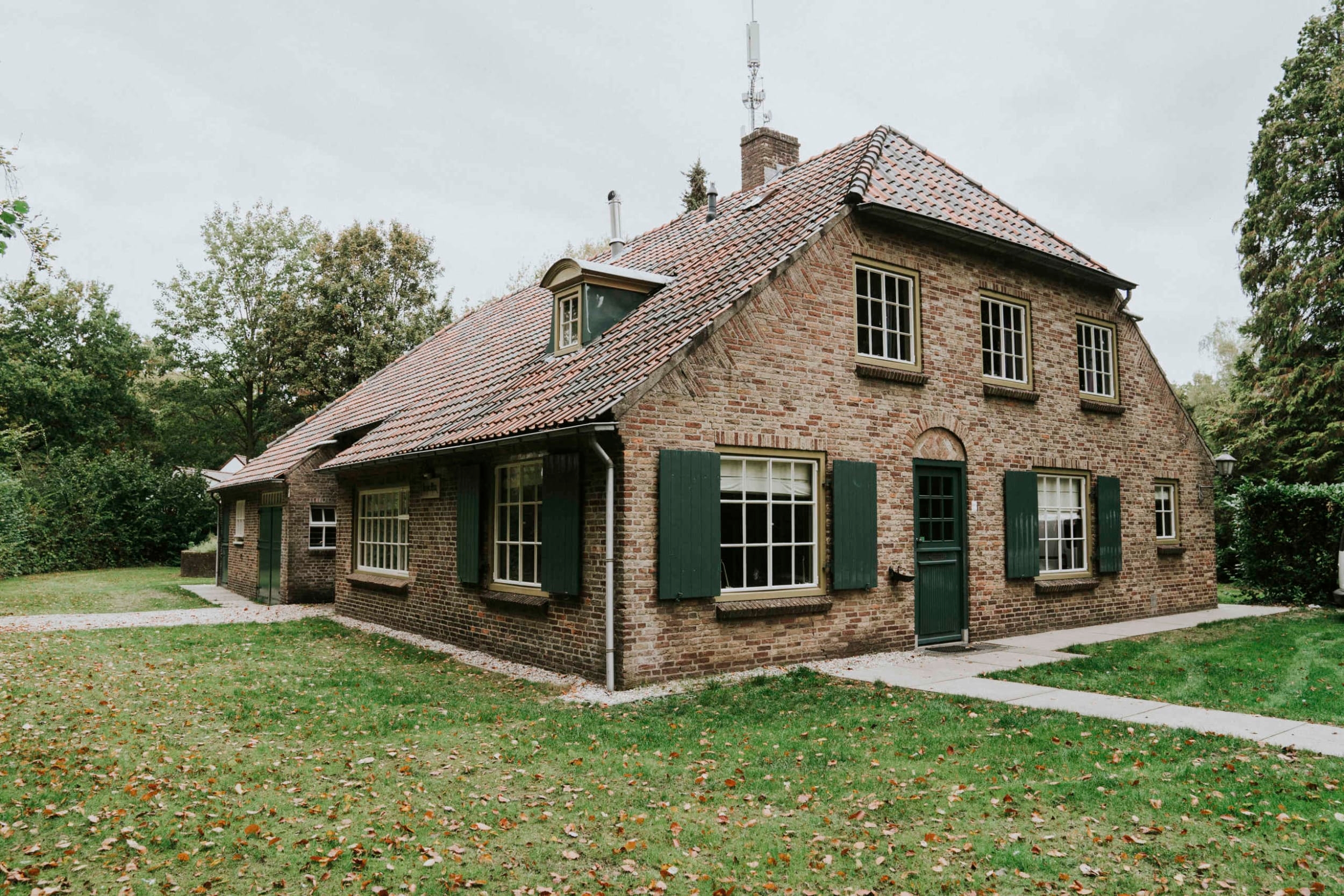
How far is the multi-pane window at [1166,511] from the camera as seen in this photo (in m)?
15.8

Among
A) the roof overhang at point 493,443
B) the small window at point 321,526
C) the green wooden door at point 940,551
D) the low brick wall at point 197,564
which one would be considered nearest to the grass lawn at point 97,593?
the low brick wall at point 197,564

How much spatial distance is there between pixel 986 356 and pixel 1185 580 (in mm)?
6753

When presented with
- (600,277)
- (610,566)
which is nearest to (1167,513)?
(600,277)

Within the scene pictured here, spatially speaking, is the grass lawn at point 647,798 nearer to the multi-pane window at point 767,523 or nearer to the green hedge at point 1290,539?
the multi-pane window at point 767,523

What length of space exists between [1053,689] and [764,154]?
1071 cm

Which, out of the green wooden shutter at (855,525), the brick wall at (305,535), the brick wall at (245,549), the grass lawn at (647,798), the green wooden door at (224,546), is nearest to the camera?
the grass lawn at (647,798)

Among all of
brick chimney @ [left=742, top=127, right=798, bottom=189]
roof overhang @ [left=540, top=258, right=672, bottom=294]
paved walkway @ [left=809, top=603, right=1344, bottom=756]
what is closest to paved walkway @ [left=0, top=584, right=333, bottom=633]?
roof overhang @ [left=540, top=258, right=672, bottom=294]

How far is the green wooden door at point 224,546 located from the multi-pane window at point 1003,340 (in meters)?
19.9

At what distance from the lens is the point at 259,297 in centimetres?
3850

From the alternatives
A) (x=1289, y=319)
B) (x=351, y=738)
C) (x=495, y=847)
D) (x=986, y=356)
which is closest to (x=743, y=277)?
(x=986, y=356)

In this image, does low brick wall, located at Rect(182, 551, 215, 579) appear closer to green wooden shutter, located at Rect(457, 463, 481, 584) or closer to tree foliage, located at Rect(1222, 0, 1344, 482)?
green wooden shutter, located at Rect(457, 463, 481, 584)

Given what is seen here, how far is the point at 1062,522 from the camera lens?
13.7 metres

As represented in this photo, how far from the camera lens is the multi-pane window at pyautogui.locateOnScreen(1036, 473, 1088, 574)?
13.4m

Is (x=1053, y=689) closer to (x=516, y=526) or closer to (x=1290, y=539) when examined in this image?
(x=516, y=526)
